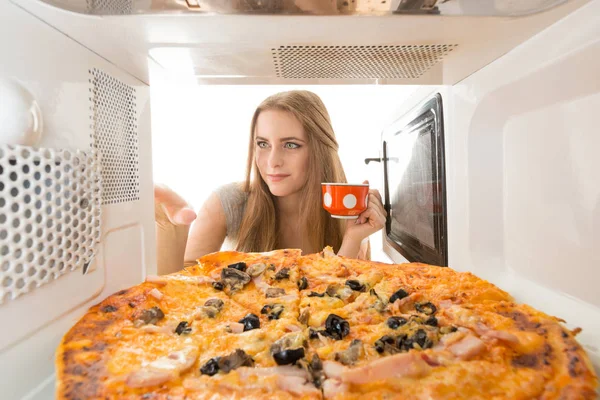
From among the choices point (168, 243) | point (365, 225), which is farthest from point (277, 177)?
point (168, 243)

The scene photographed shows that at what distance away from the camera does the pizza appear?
46 cm

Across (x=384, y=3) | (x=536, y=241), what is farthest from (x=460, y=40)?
(x=536, y=241)

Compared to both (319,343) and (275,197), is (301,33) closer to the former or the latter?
(319,343)

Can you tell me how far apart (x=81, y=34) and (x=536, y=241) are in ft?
3.42

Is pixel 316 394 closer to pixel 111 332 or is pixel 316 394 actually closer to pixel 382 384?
pixel 382 384

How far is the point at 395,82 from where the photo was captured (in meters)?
1.01

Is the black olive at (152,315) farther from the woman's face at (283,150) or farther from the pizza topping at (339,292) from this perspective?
the woman's face at (283,150)

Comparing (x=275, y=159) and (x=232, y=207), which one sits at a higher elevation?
(x=275, y=159)

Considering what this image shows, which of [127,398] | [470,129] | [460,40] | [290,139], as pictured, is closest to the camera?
[127,398]

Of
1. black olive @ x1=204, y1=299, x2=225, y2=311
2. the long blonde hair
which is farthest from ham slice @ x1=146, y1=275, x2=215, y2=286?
the long blonde hair

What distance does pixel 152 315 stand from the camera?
65 centimetres

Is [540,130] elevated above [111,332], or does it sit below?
above

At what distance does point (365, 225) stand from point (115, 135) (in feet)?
3.61

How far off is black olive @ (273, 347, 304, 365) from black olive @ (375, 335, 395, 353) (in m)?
0.13
